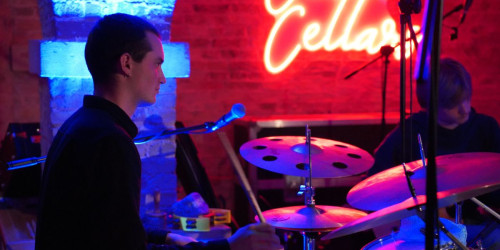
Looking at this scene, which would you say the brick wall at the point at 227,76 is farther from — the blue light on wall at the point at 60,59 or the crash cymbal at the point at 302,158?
the crash cymbal at the point at 302,158

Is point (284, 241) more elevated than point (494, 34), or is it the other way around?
point (494, 34)

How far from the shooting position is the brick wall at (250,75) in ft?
17.5

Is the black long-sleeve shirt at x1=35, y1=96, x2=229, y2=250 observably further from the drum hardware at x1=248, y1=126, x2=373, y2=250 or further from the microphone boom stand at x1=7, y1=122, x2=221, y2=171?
the drum hardware at x1=248, y1=126, x2=373, y2=250

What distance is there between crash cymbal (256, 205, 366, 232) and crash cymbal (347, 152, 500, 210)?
0.28 m

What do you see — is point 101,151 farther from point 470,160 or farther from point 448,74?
point 448,74

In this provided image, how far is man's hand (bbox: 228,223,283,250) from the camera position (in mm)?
1685

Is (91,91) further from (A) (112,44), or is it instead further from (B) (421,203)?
(B) (421,203)

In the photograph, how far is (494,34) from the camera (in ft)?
19.1

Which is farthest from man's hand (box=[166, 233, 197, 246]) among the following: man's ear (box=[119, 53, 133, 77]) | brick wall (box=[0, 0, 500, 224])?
brick wall (box=[0, 0, 500, 224])

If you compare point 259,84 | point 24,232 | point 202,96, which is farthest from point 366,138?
point 24,232

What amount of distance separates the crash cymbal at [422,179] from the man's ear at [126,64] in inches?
33.7

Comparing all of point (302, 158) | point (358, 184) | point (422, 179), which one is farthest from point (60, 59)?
point (422, 179)

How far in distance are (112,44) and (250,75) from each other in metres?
3.62

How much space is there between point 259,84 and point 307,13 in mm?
796
